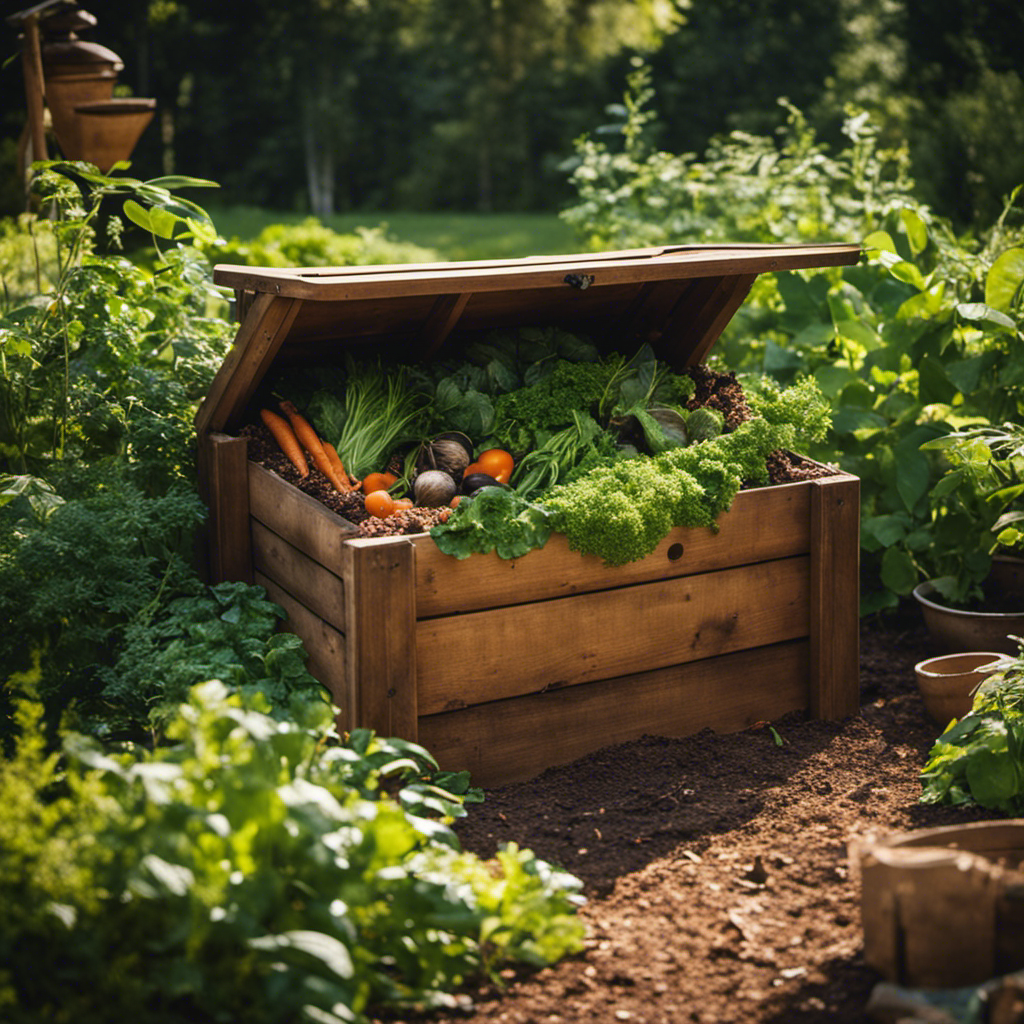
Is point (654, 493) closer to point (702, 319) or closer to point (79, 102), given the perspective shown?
point (702, 319)

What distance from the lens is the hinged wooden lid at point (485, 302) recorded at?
3133 mm

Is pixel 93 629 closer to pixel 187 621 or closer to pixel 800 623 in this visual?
pixel 187 621

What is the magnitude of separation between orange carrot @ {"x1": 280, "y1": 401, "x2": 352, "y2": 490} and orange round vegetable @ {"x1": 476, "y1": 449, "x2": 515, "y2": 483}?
415mm

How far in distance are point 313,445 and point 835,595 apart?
1.68m

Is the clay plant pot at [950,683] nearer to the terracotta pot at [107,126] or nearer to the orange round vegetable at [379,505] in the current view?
the orange round vegetable at [379,505]

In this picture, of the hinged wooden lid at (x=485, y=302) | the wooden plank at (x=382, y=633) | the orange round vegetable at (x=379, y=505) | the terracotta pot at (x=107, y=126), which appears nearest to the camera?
the wooden plank at (x=382, y=633)

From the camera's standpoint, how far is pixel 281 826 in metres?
1.98

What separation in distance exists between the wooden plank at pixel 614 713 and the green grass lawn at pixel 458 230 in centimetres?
1113

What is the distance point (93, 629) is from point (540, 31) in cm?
2360

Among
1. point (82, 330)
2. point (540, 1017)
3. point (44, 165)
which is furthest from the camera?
point (82, 330)

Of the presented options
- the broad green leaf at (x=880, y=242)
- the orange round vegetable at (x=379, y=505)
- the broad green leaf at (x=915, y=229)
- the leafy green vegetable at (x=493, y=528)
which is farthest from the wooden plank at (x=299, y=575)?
the broad green leaf at (x=915, y=229)

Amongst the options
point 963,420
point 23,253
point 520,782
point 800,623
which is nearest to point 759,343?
point 963,420

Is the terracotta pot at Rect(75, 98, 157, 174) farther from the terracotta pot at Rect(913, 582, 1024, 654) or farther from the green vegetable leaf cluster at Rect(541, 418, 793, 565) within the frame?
the terracotta pot at Rect(913, 582, 1024, 654)

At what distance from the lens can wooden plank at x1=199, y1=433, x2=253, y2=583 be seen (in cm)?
357
